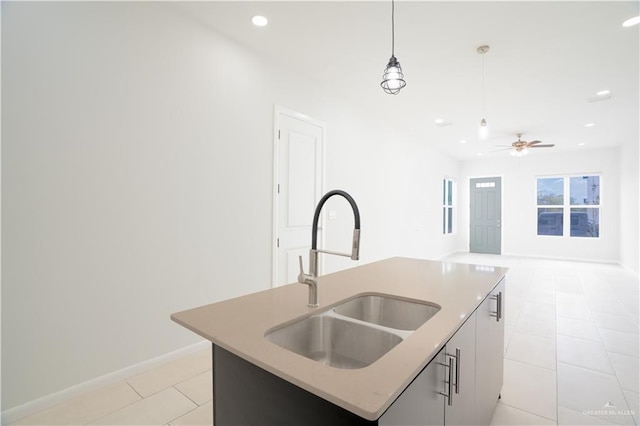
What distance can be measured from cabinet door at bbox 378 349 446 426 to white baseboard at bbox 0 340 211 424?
228 cm

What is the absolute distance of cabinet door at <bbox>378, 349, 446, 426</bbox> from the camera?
78cm

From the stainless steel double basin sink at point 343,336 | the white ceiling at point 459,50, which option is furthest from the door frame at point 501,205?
the stainless steel double basin sink at point 343,336

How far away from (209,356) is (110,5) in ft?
9.32

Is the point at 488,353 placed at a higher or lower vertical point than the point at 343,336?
lower

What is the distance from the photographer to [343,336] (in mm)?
1201

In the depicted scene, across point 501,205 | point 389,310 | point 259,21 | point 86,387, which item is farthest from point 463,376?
point 501,205

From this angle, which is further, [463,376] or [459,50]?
[459,50]

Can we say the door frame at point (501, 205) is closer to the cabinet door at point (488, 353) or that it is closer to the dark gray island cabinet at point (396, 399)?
the cabinet door at point (488, 353)

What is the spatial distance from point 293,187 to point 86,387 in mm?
2484

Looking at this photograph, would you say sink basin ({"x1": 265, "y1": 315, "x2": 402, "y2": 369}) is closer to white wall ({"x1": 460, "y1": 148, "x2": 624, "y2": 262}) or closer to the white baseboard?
the white baseboard

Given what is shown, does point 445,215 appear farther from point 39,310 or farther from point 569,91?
point 39,310

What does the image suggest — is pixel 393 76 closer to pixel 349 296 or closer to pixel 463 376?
pixel 349 296

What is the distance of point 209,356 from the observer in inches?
105

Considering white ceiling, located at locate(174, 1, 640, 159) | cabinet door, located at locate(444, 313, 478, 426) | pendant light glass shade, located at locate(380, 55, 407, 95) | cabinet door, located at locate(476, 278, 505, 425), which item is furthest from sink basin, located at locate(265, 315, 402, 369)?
white ceiling, located at locate(174, 1, 640, 159)
